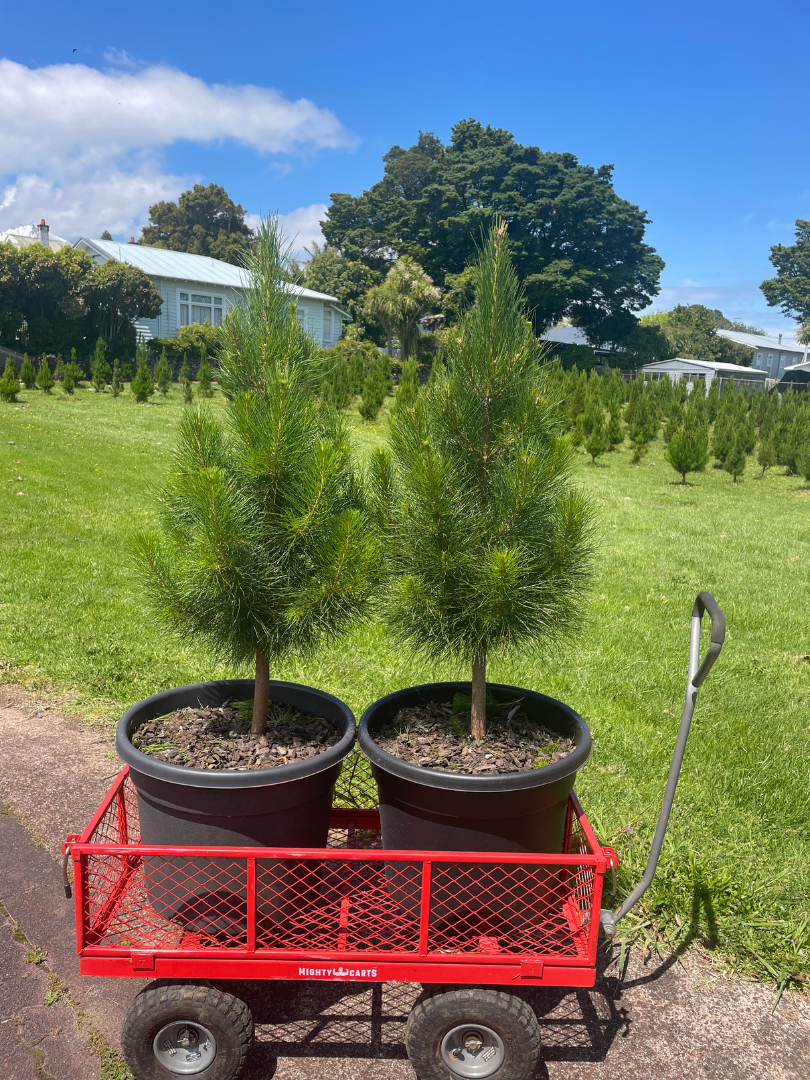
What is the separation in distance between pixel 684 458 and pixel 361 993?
13681mm

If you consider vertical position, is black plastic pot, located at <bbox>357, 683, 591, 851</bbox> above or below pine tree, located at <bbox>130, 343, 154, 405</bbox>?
below

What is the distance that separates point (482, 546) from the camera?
7.42 feet

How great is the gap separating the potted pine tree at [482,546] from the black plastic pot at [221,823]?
0.80 ft

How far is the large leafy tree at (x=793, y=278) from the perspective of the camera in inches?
2525

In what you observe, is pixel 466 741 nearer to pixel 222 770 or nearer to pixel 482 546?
pixel 482 546

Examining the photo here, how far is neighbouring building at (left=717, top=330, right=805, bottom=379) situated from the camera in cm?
6300

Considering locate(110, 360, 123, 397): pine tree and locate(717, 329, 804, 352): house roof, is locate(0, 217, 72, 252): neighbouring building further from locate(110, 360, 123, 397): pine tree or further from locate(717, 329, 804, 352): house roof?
locate(717, 329, 804, 352): house roof

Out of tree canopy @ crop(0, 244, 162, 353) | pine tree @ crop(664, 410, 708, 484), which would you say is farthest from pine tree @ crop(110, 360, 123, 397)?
pine tree @ crop(664, 410, 708, 484)

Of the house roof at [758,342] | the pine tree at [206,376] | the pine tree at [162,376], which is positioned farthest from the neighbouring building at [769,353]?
the pine tree at [206,376]

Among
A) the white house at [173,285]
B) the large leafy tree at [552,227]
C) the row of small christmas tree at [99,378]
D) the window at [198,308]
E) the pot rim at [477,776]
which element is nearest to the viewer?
the pot rim at [477,776]

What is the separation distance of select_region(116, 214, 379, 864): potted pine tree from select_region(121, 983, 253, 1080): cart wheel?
367 millimetres

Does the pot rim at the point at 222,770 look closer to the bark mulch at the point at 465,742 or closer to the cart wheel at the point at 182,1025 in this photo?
the bark mulch at the point at 465,742

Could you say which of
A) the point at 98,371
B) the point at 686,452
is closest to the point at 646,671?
the point at 686,452

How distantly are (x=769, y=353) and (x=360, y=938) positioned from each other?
72.6m
